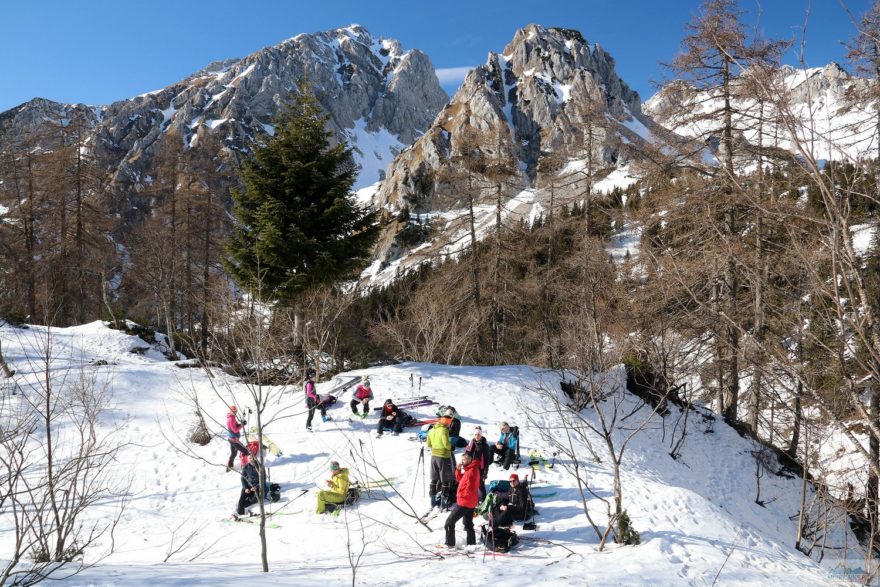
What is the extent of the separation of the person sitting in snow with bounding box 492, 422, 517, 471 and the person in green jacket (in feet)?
5.39

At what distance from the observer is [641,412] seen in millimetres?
15266

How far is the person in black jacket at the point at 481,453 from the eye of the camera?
330 inches

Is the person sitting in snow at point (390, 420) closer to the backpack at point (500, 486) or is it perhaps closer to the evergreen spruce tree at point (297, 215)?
the backpack at point (500, 486)

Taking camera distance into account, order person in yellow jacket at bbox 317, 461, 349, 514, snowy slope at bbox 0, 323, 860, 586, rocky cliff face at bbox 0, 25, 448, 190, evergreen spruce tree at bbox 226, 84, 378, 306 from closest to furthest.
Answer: snowy slope at bbox 0, 323, 860, 586 < person in yellow jacket at bbox 317, 461, 349, 514 < evergreen spruce tree at bbox 226, 84, 378, 306 < rocky cliff face at bbox 0, 25, 448, 190

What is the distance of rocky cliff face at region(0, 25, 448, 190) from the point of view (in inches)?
4429

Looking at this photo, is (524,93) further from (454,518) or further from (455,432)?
(454,518)

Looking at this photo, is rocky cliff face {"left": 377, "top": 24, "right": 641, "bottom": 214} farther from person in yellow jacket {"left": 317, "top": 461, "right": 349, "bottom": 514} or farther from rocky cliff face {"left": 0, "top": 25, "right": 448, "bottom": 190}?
person in yellow jacket {"left": 317, "top": 461, "right": 349, "bottom": 514}

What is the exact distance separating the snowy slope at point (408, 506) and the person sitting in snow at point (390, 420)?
0.93ft

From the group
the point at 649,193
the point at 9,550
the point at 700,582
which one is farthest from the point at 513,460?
the point at 9,550

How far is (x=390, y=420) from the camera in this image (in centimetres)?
1173

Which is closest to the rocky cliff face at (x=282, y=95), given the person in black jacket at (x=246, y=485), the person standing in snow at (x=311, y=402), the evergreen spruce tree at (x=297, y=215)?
the evergreen spruce tree at (x=297, y=215)

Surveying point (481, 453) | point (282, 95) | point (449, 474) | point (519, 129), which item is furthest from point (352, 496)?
point (282, 95)

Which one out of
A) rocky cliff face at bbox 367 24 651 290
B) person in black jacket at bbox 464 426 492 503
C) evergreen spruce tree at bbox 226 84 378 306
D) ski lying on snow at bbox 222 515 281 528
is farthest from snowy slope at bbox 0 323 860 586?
rocky cliff face at bbox 367 24 651 290

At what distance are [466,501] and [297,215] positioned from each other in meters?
10.6
